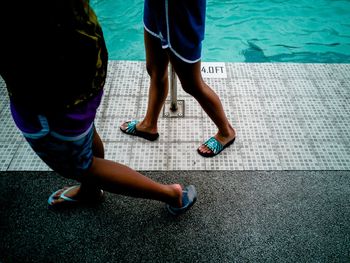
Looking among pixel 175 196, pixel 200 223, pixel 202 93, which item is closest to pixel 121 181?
pixel 175 196

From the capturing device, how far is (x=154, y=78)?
2.38 m

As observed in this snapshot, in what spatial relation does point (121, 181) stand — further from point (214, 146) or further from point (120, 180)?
point (214, 146)

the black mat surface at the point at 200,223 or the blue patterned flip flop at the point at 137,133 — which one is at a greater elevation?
the blue patterned flip flop at the point at 137,133

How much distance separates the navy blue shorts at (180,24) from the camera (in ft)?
5.64

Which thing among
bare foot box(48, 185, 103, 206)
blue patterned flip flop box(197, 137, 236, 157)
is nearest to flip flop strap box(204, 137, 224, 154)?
blue patterned flip flop box(197, 137, 236, 157)

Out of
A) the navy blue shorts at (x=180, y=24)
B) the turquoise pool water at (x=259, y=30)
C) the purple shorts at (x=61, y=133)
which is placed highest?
the navy blue shorts at (x=180, y=24)

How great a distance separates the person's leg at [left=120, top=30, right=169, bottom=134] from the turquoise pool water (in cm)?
287

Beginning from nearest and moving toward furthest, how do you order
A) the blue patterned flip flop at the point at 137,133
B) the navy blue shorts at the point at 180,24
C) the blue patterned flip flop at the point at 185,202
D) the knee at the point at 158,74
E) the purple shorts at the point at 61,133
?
the purple shorts at the point at 61,133 → the navy blue shorts at the point at 180,24 → the blue patterned flip flop at the point at 185,202 → the knee at the point at 158,74 → the blue patterned flip flop at the point at 137,133

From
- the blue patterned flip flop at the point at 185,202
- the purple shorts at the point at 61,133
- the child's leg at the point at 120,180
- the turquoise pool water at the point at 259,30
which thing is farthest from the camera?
the turquoise pool water at the point at 259,30

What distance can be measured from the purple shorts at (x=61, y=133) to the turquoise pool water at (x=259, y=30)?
4.04 metres

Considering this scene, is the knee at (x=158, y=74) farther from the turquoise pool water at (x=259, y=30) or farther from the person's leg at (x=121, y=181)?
the turquoise pool water at (x=259, y=30)

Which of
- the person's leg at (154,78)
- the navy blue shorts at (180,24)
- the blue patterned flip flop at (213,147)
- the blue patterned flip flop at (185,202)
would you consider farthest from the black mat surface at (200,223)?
the navy blue shorts at (180,24)

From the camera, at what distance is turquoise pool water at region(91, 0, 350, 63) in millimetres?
→ 5137

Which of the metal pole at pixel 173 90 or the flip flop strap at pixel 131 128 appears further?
the flip flop strap at pixel 131 128
